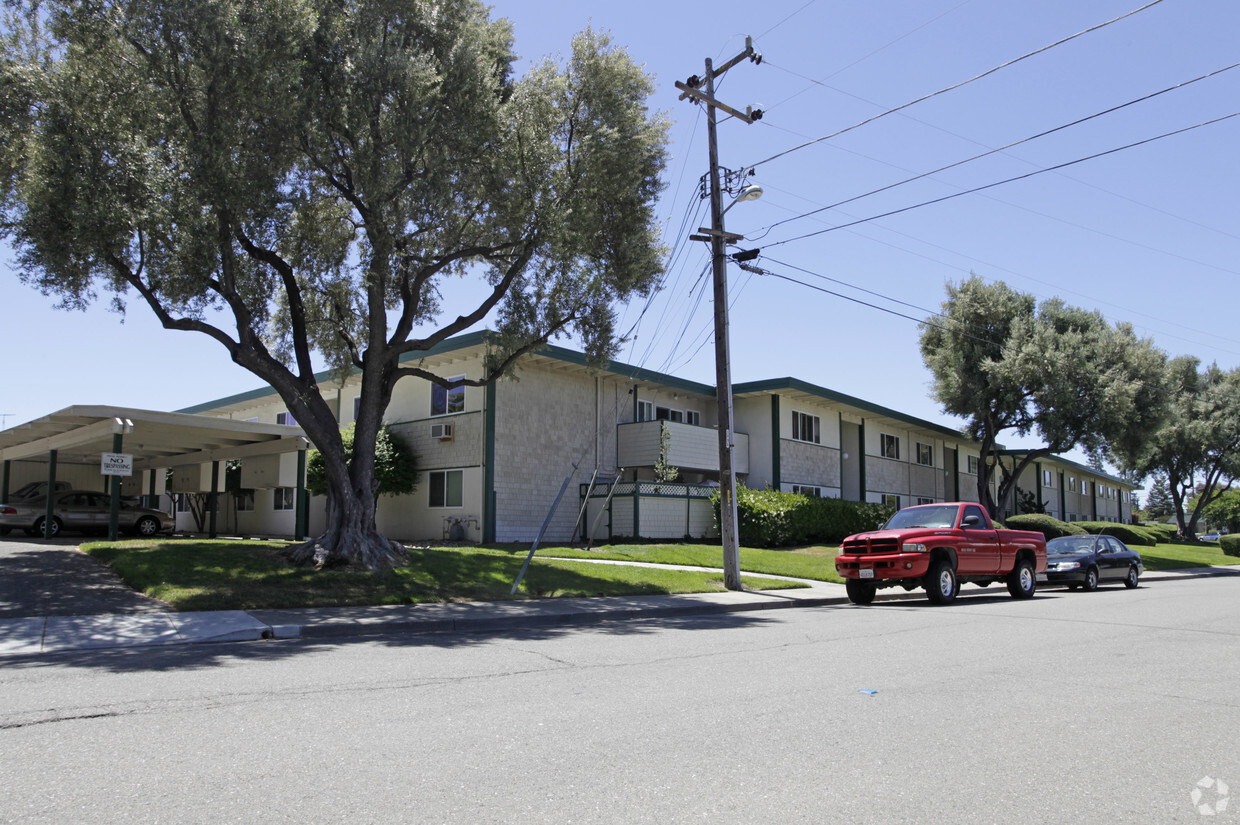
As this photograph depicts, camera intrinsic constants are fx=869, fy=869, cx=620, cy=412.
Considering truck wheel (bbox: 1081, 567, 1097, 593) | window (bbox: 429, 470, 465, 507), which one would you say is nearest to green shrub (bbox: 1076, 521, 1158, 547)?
truck wheel (bbox: 1081, 567, 1097, 593)

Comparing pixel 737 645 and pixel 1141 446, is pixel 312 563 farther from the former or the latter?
pixel 1141 446

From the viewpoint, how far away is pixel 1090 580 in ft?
69.7

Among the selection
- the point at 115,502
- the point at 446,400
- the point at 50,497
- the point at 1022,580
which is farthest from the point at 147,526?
the point at 1022,580

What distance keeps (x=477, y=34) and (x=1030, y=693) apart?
14539mm

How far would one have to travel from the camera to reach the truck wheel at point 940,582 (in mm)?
15680

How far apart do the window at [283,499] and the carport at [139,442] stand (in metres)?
2.60

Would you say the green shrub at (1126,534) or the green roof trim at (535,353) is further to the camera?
the green shrub at (1126,534)

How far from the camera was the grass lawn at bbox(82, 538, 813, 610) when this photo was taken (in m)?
12.7

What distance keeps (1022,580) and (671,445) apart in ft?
42.8

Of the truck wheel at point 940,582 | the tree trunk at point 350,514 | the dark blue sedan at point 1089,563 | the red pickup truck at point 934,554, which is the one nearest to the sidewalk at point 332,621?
the red pickup truck at point 934,554

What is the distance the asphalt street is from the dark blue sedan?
1181 cm

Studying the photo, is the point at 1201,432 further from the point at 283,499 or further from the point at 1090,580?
the point at 283,499

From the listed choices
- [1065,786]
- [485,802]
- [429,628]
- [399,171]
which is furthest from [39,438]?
[1065,786]

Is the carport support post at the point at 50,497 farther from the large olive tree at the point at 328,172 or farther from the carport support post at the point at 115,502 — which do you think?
the large olive tree at the point at 328,172
